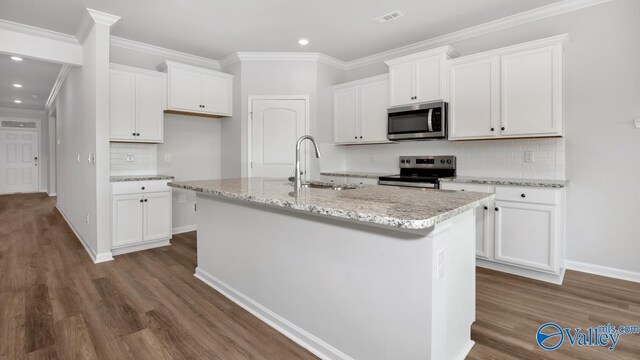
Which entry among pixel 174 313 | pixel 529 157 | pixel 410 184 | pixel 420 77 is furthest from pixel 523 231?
pixel 174 313

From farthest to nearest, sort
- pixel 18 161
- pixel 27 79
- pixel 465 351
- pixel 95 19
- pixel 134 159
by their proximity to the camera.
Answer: pixel 18 161 < pixel 27 79 < pixel 134 159 < pixel 95 19 < pixel 465 351

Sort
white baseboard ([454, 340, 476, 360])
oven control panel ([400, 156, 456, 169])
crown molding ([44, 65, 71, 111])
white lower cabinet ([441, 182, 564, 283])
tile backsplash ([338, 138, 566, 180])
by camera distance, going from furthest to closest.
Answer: crown molding ([44, 65, 71, 111]), oven control panel ([400, 156, 456, 169]), tile backsplash ([338, 138, 566, 180]), white lower cabinet ([441, 182, 564, 283]), white baseboard ([454, 340, 476, 360])

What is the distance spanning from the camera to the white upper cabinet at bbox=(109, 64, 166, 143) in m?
3.66

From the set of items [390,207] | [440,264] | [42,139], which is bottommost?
[440,264]

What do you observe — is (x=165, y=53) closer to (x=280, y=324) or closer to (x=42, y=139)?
(x=280, y=324)

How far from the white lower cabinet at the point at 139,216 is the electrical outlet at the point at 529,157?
396cm

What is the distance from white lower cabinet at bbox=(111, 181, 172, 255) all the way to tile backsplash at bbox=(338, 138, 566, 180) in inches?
111

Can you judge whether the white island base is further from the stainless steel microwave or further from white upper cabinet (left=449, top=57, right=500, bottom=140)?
the stainless steel microwave

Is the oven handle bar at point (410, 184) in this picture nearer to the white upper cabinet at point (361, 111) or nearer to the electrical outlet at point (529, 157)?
the white upper cabinet at point (361, 111)

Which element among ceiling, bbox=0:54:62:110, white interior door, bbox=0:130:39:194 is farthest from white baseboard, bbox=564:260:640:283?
white interior door, bbox=0:130:39:194

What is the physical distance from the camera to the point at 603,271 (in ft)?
9.65


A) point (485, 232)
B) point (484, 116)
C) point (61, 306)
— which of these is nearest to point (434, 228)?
point (485, 232)

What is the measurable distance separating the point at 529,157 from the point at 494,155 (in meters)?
0.33

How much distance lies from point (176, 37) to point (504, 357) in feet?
14.3
